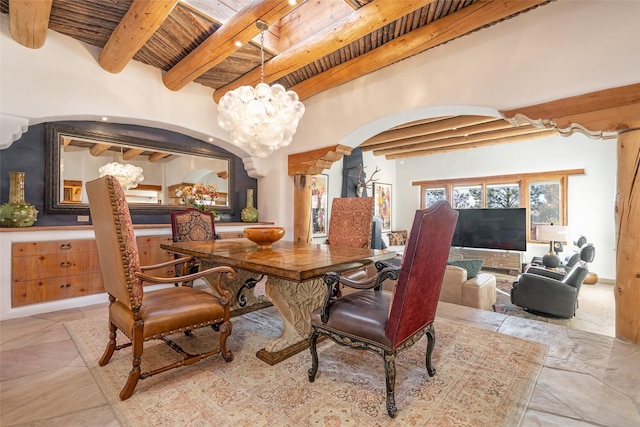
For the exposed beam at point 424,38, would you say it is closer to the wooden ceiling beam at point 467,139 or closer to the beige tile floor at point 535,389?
the beige tile floor at point 535,389

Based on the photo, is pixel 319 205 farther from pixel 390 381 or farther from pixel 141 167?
pixel 390 381

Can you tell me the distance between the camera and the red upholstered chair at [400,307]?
145cm

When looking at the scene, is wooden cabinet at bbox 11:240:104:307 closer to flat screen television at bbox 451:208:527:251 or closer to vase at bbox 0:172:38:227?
vase at bbox 0:172:38:227

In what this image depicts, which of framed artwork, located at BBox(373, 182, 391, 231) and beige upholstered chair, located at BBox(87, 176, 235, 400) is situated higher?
framed artwork, located at BBox(373, 182, 391, 231)

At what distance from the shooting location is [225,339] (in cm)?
203

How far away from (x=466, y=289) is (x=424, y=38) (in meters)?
2.86

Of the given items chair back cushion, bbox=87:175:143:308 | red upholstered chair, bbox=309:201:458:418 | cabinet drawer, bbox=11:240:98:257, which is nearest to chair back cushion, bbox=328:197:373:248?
red upholstered chair, bbox=309:201:458:418

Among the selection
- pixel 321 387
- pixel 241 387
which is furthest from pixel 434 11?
pixel 241 387

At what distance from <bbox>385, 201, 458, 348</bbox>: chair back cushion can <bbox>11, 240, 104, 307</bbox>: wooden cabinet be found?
11.9 feet

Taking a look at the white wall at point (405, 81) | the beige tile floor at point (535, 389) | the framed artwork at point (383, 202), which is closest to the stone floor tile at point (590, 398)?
the beige tile floor at point (535, 389)

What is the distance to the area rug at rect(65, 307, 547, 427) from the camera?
1500 mm

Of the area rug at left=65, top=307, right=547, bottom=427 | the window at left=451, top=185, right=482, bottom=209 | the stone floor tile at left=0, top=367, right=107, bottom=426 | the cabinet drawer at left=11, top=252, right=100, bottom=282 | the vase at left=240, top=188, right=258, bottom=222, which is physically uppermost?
the window at left=451, top=185, right=482, bottom=209

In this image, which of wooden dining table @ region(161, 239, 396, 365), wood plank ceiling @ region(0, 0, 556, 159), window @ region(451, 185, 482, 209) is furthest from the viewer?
window @ region(451, 185, 482, 209)

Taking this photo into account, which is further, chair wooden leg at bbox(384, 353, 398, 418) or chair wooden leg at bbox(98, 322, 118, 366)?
chair wooden leg at bbox(98, 322, 118, 366)
